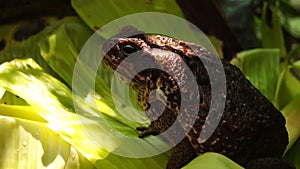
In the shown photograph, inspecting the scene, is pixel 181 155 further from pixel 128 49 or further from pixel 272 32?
pixel 272 32

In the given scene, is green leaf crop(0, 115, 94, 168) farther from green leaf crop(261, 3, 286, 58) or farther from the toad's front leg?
green leaf crop(261, 3, 286, 58)

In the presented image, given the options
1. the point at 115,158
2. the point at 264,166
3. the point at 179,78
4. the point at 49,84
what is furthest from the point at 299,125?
the point at 49,84

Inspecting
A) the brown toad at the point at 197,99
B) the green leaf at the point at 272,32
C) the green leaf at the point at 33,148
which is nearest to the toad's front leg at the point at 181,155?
the brown toad at the point at 197,99

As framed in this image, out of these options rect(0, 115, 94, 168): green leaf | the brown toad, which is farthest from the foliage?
the brown toad

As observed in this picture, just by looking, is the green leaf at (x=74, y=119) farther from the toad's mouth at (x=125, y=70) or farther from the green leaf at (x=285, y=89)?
the green leaf at (x=285, y=89)

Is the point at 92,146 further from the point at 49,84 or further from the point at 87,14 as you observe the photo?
the point at 87,14
